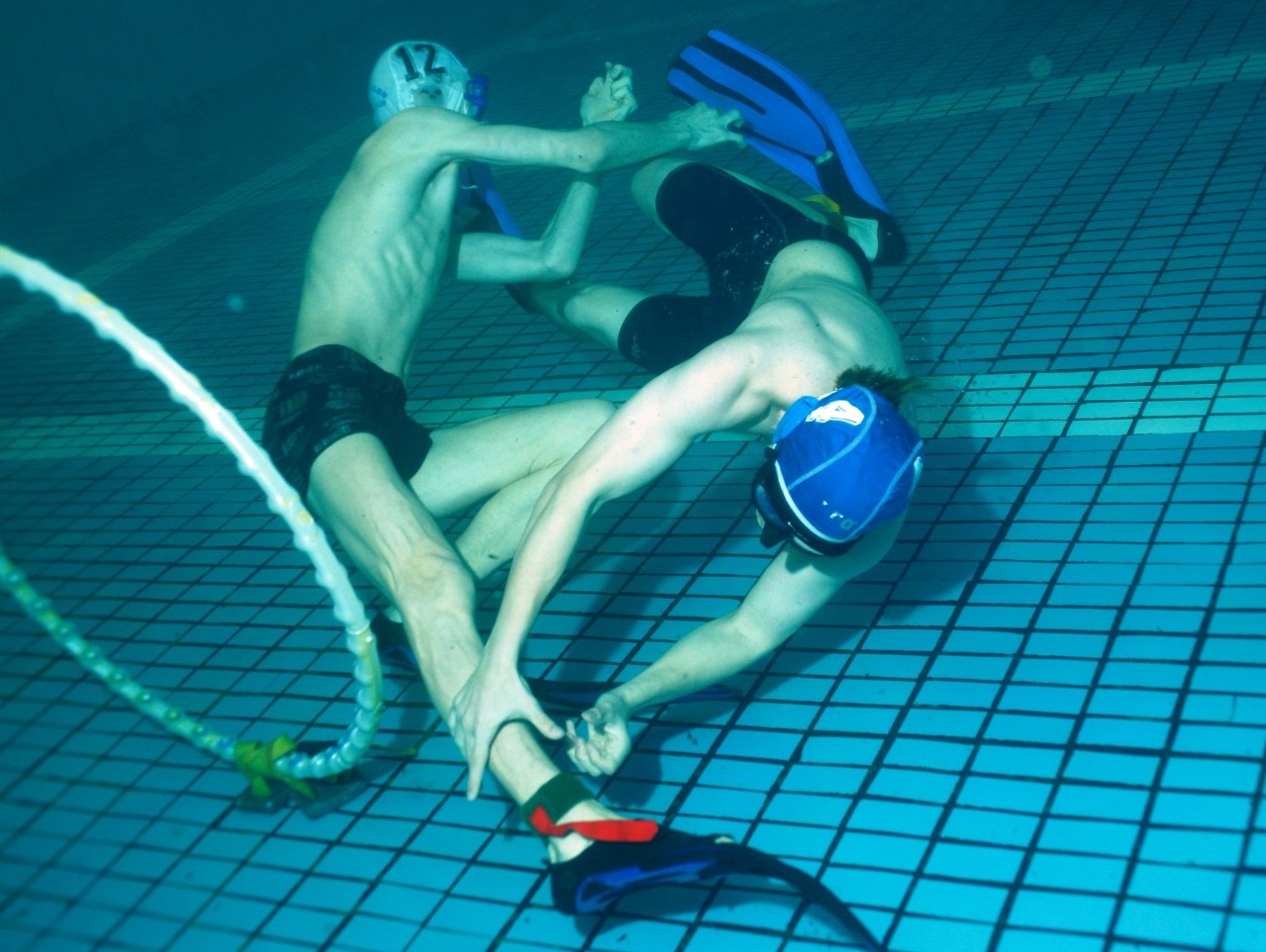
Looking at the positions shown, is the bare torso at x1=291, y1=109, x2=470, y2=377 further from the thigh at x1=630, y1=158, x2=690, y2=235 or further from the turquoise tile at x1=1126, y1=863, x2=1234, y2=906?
the turquoise tile at x1=1126, y1=863, x2=1234, y2=906

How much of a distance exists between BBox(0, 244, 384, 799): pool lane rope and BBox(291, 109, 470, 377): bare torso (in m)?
0.88

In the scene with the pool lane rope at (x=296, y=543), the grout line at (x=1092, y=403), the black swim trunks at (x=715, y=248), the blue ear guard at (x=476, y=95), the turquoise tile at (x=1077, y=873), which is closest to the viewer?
the turquoise tile at (x=1077, y=873)

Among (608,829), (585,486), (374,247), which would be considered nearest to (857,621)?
(585,486)

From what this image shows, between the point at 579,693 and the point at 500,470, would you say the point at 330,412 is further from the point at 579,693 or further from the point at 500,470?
the point at 579,693

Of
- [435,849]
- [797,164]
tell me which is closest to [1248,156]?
[797,164]

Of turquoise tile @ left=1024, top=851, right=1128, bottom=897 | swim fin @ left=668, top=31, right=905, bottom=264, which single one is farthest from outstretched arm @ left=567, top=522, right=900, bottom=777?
swim fin @ left=668, top=31, right=905, bottom=264

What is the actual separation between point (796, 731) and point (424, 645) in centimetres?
92

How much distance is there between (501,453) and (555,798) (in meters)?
1.42

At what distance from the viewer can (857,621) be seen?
3336 mm

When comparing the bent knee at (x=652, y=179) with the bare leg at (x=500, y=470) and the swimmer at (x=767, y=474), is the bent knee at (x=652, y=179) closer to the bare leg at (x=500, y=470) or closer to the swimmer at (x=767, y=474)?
the swimmer at (x=767, y=474)

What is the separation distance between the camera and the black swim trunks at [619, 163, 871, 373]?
3.93 m

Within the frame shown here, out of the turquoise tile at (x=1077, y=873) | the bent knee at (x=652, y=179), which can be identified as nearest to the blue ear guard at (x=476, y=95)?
the bent knee at (x=652, y=179)

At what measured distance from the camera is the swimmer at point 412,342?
3.15m

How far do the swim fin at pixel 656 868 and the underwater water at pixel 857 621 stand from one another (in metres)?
0.13
